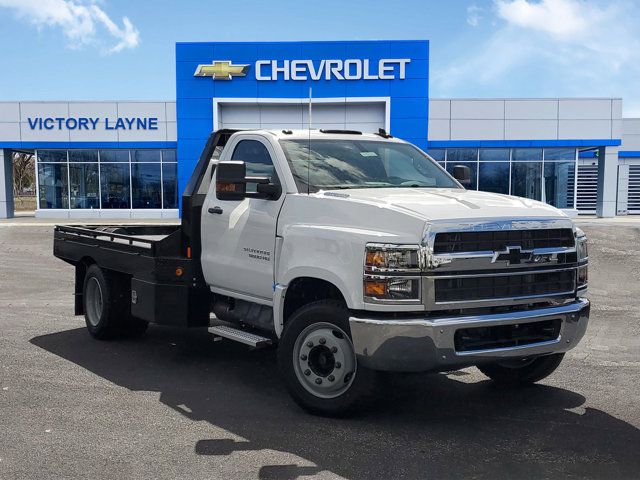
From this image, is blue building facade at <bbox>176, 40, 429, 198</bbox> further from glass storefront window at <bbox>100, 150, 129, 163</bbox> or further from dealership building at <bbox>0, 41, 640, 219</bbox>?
glass storefront window at <bbox>100, 150, 129, 163</bbox>

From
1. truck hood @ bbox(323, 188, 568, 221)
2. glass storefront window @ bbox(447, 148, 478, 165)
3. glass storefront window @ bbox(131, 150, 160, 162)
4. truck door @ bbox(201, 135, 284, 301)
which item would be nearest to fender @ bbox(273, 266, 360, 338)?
truck door @ bbox(201, 135, 284, 301)

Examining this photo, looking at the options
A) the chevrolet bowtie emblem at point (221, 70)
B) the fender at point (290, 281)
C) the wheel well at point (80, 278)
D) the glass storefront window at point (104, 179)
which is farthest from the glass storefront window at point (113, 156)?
the fender at point (290, 281)

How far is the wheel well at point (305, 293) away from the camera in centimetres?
508

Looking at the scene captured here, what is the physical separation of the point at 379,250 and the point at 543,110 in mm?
28028

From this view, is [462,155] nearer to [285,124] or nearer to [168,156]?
[285,124]

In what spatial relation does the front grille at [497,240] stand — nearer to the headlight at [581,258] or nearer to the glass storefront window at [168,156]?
the headlight at [581,258]

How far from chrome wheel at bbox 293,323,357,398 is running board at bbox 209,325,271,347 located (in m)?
0.62

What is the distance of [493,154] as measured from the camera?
31.1 metres

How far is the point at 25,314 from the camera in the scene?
955 centimetres

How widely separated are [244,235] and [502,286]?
2329 mm

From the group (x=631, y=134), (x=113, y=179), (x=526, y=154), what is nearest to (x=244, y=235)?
(x=526, y=154)

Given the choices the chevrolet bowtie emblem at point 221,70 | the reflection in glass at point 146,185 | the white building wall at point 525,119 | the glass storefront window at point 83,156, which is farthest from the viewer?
the glass storefront window at point 83,156

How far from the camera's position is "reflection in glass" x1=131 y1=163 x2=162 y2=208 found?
32.1 meters

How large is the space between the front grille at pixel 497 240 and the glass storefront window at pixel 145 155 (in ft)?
95.5
